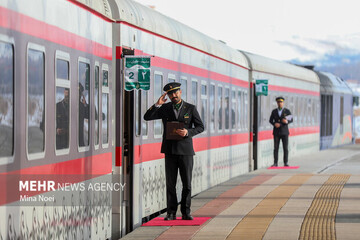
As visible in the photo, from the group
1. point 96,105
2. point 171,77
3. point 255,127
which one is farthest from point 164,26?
point 255,127

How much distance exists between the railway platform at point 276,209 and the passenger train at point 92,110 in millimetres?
619

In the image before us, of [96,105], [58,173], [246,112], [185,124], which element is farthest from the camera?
[246,112]

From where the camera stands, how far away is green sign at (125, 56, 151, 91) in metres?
12.3

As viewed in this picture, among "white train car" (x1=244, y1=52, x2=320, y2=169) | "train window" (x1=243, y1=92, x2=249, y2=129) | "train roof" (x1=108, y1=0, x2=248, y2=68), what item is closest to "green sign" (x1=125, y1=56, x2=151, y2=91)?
"train roof" (x1=108, y1=0, x2=248, y2=68)

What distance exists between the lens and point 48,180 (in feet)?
29.0

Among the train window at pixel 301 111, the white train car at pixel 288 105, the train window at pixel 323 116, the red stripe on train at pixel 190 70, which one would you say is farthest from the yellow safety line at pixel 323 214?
the train window at pixel 323 116

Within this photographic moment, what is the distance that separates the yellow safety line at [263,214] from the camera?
12.2 m

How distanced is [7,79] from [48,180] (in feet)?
5.16

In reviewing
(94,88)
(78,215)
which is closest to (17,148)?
(78,215)

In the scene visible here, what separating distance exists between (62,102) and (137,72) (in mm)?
2982

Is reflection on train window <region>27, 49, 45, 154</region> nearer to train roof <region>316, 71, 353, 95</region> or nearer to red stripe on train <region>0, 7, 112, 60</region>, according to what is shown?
red stripe on train <region>0, 7, 112, 60</region>

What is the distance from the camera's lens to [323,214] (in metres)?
14.5

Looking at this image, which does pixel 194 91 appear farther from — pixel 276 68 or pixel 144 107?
pixel 276 68

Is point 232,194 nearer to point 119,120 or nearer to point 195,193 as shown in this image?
point 195,193
